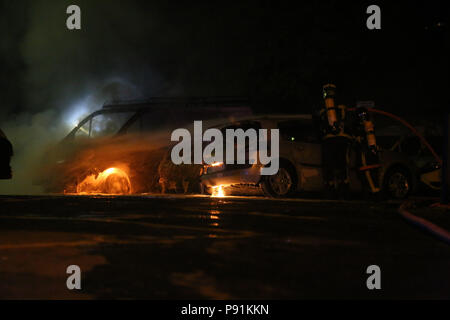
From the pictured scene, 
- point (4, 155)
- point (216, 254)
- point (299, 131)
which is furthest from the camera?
point (299, 131)

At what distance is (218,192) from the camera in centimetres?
1215

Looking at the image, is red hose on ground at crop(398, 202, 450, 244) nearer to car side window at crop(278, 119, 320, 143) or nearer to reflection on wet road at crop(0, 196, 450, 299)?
reflection on wet road at crop(0, 196, 450, 299)

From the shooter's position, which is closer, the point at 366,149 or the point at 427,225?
the point at 427,225

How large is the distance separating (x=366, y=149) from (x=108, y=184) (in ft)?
24.4

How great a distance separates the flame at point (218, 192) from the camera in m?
12.0

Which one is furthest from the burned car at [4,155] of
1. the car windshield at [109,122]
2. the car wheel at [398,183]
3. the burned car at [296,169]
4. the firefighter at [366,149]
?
the car windshield at [109,122]

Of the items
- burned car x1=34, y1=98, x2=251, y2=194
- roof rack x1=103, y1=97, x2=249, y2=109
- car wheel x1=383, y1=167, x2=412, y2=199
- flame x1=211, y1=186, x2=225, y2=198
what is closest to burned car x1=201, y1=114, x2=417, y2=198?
car wheel x1=383, y1=167, x2=412, y2=199

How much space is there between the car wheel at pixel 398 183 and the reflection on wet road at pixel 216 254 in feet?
11.7

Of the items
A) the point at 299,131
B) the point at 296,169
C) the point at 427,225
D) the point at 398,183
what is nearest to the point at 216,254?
the point at 427,225

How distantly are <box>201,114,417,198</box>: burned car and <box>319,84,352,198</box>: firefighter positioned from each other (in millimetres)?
367

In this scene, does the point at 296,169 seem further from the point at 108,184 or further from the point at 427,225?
the point at 108,184
